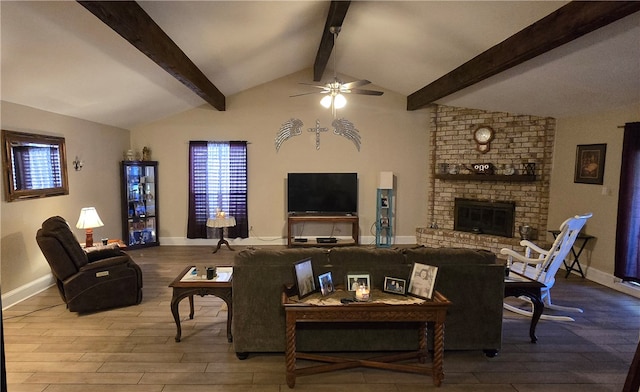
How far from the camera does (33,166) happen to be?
13.6 feet

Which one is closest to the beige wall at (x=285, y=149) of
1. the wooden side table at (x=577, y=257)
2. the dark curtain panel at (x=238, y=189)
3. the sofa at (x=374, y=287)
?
the dark curtain panel at (x=238, y=189)

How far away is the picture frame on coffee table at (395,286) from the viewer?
2.58 meters

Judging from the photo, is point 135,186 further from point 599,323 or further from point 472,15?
point 599,323

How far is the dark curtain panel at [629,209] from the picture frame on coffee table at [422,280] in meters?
3.55

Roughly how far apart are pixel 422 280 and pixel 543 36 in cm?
242

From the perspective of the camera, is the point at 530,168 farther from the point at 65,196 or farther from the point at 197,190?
the point at 65,196

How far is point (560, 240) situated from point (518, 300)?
1.03 meters

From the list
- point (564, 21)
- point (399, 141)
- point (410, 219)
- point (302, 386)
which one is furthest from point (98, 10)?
point (410, 219)

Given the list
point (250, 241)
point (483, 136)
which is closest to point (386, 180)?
point (483, 136)

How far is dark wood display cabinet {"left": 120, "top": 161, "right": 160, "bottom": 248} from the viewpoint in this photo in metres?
6.20

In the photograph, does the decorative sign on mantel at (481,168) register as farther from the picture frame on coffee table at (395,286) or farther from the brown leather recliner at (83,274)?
the brown leather recliner at (83,274)

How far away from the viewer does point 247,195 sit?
6.80 m

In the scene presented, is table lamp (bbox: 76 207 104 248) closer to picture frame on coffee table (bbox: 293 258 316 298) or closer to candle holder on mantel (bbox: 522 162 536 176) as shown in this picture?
picture frame on coffee table (bbox: 293 258 316 298)

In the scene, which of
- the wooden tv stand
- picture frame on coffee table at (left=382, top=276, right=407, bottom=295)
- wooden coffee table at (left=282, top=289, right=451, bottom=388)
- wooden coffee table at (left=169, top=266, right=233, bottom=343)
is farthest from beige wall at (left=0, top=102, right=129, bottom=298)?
picture frame on coffee table at (left=382, top=276, right=407, bottom=295)
